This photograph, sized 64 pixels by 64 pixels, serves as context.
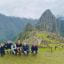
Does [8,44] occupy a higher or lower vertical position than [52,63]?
higher

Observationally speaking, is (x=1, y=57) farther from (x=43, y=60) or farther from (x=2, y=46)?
(x=43, y=60)

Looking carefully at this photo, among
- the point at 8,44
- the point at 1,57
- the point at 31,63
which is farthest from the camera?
the point at 8,44

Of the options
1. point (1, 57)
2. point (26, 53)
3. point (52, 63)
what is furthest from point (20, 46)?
point (52, 63)

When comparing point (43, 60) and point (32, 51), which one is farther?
point (32, 51)

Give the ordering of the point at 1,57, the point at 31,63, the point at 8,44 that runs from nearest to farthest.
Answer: the point at 31,63 → the point at 1,57 → the point at 8,44

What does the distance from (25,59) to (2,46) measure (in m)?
6.05

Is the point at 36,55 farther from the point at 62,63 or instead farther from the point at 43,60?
the point at 62,63

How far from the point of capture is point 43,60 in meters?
47.7

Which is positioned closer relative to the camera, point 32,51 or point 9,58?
point 9,58

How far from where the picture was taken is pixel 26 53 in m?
50.0

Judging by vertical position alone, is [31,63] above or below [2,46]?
below

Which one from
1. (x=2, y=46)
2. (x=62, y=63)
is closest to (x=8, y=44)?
(x=2, y=46)

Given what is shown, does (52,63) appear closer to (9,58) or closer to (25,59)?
(25,59)

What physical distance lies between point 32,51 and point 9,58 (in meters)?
6.67
